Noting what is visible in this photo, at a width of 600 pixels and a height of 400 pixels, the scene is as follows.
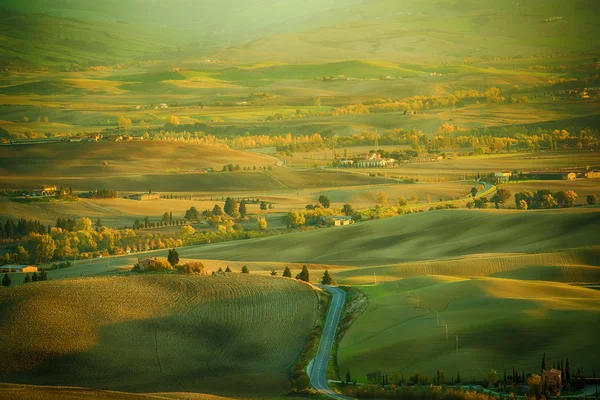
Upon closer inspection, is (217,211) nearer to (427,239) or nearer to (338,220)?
(338,220)

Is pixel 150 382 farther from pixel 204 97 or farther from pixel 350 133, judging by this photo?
pixel 204 97

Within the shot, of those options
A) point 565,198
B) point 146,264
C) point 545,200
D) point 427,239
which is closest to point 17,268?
point 146,264

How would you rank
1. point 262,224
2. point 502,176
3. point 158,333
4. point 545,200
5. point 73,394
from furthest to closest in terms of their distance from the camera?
point 502,176
point 545,200
point 262,224
point 158,333
point 73,394

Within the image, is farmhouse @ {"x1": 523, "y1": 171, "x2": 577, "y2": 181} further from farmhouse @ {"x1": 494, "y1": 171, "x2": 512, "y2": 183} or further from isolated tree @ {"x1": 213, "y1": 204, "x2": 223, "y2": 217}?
isolated tree @ {"x1": 213, "y1": 204, "x2": 223, "y2": 217}

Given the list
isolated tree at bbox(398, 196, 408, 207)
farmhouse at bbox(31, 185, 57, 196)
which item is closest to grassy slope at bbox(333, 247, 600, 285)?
isolated tree at bbox(398, 196, 408, 207)

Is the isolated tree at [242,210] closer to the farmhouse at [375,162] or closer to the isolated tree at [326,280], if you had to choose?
the isolated tree at [326,280]

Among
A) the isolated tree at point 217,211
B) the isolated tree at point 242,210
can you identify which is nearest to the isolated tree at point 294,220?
the isolated tree at point 242,210
